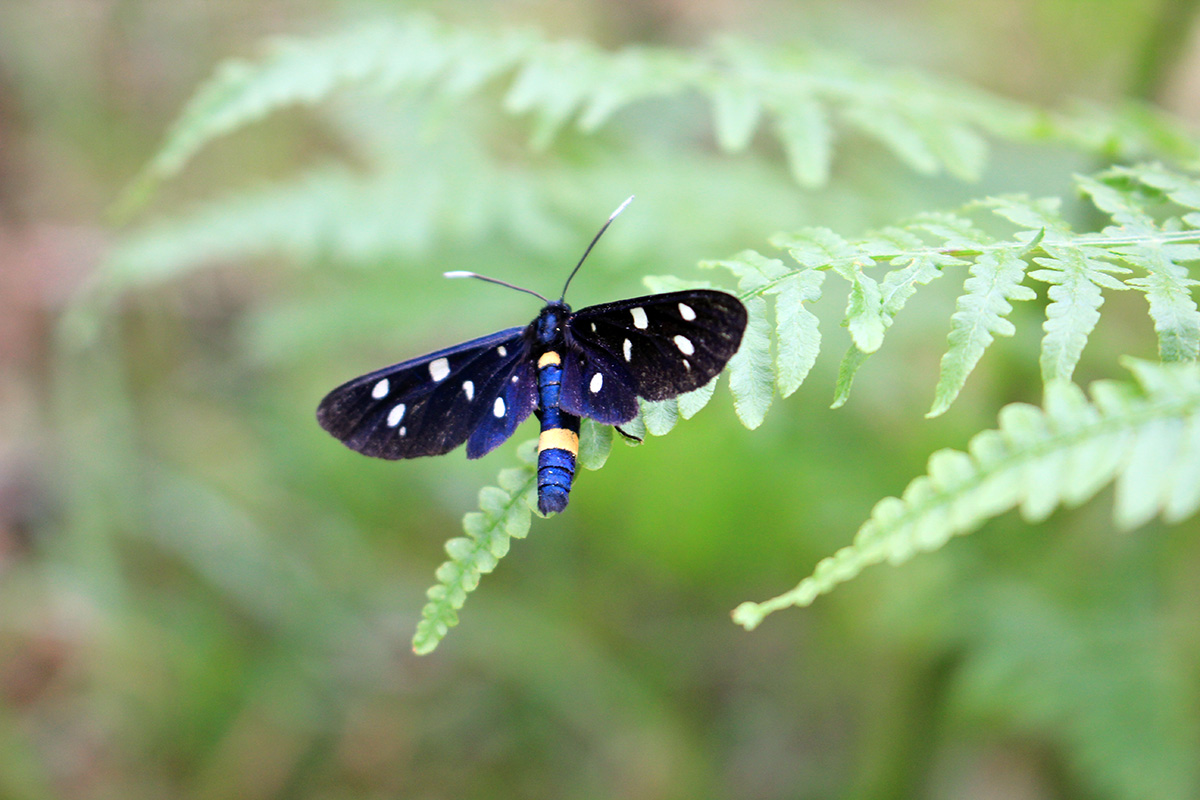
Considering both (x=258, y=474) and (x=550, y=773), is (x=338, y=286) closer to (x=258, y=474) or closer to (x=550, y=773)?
(x=258, y=474)

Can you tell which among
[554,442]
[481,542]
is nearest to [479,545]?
[481,542]

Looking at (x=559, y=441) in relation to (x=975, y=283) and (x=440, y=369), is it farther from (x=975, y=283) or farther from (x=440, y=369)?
(x=975, y=283)

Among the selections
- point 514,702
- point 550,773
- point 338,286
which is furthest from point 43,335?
point 550,773

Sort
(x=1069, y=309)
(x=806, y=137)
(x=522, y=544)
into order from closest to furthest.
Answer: (x=1069, y=309), (x=806, y=137), (x=522, y=544)

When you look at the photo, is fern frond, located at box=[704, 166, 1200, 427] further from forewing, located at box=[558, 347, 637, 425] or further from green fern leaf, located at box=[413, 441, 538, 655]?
green fern leaf, located at box=[413, 441, 538, 655]

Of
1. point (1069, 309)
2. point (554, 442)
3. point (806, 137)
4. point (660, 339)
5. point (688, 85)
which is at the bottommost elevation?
point (554, 442)

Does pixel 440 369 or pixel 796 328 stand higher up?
pixel 796 328
